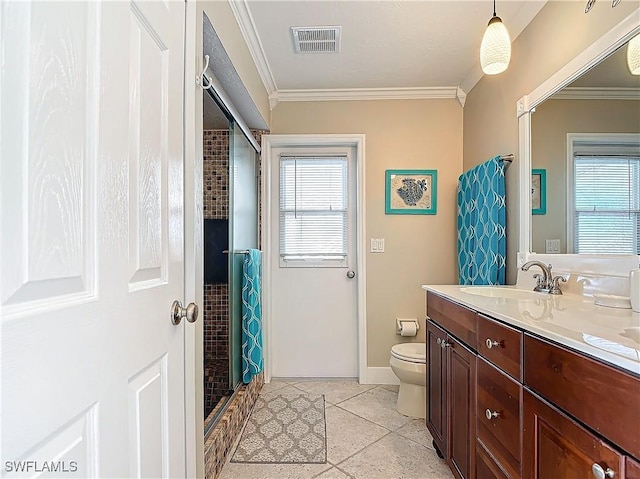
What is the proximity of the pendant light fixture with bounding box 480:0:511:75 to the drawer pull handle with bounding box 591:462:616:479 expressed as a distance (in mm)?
1578

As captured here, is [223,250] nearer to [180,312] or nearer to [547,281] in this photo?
[180,312]

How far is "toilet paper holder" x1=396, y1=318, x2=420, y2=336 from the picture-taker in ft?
9.65

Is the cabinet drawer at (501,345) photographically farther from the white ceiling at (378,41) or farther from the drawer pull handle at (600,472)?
the white ceiling at (378,41)

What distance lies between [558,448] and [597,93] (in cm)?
139

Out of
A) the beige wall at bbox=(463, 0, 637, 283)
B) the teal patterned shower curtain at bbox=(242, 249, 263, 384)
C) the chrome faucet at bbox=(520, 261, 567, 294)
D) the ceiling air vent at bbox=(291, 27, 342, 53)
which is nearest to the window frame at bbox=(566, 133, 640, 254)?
the chrome faucet at bbox=(520, 261, 567, 294)

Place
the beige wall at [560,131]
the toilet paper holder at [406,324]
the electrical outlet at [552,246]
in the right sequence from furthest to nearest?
the toilet paper holder at [406,324]
the electrical outlet at [552,246]
the beige wall at [560,131]

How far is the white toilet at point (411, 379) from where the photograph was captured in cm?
229

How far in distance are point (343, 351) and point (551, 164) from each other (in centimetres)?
210

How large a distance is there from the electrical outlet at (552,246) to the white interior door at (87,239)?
173cm

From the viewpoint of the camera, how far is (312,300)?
315cm

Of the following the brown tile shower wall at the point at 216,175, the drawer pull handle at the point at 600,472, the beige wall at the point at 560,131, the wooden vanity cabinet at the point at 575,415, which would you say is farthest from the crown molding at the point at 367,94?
the drawer pull handle at the point at 600,472

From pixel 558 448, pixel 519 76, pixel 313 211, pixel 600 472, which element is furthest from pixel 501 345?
pixel 313 211

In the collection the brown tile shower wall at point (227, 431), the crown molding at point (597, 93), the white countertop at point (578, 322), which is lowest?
the brown tile shower wall at point (227, 431)

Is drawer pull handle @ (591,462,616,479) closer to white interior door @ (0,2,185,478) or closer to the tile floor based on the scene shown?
white interior door @ (0,2,185,478)
